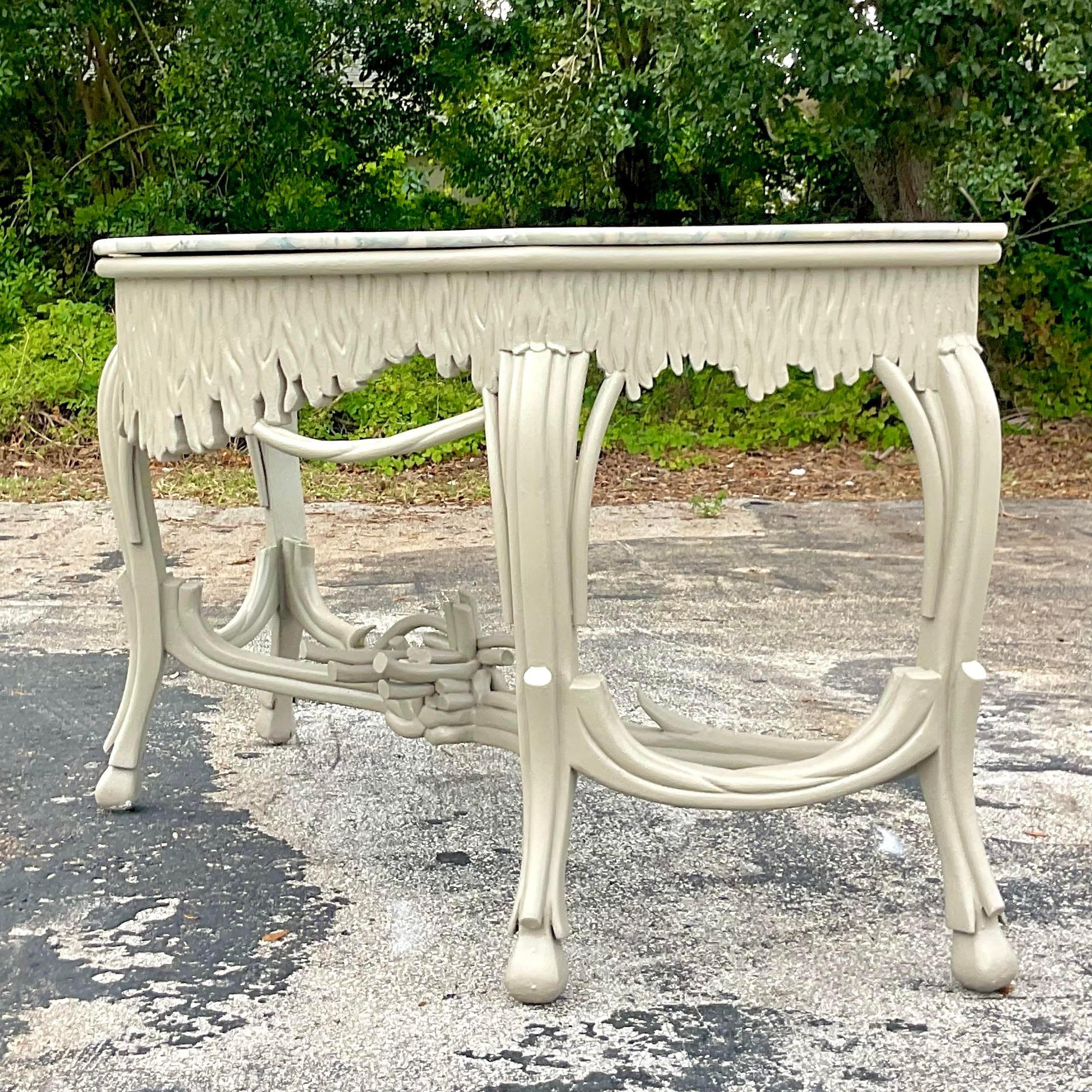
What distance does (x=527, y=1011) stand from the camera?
156 cm

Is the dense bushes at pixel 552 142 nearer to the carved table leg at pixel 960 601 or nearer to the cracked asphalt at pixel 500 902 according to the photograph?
the cracked asphalt at pixel 500 902

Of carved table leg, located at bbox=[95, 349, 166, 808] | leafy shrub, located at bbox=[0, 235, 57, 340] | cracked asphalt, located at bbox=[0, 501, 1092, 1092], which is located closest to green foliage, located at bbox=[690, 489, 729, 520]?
cracked asphalt, located at bbox=[0, 501, 1092, 1092]

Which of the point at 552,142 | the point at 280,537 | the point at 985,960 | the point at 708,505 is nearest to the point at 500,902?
the point at 985,960

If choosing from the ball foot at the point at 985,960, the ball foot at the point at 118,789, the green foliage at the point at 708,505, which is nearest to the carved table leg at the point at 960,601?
the ball foot at the point at 985,960

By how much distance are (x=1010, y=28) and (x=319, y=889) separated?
13.7 ft

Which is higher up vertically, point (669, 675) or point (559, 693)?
point (559, 693)

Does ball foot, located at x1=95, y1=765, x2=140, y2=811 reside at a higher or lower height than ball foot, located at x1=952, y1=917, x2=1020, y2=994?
lower

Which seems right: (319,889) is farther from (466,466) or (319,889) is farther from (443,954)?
(466,466)

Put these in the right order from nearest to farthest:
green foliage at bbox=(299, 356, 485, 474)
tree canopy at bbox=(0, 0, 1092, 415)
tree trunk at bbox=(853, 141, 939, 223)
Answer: tree canopy at bbox=(0, 0, 1092, 415) < tree trunk at bbox=(853, 141, 939, 223) < green foliage at bbox=(299, 356, 485, 474)

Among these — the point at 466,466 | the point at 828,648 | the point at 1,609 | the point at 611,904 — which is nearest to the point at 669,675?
the point at 828,648

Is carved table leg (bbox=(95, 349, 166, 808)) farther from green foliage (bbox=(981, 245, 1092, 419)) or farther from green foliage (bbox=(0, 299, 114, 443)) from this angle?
green foliage (bbox=(981, 245, 1092, 419))

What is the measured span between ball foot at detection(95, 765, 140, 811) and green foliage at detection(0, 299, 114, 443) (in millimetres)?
4024

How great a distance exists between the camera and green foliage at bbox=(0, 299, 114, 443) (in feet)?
19.5

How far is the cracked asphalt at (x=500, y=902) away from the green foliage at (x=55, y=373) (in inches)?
114
